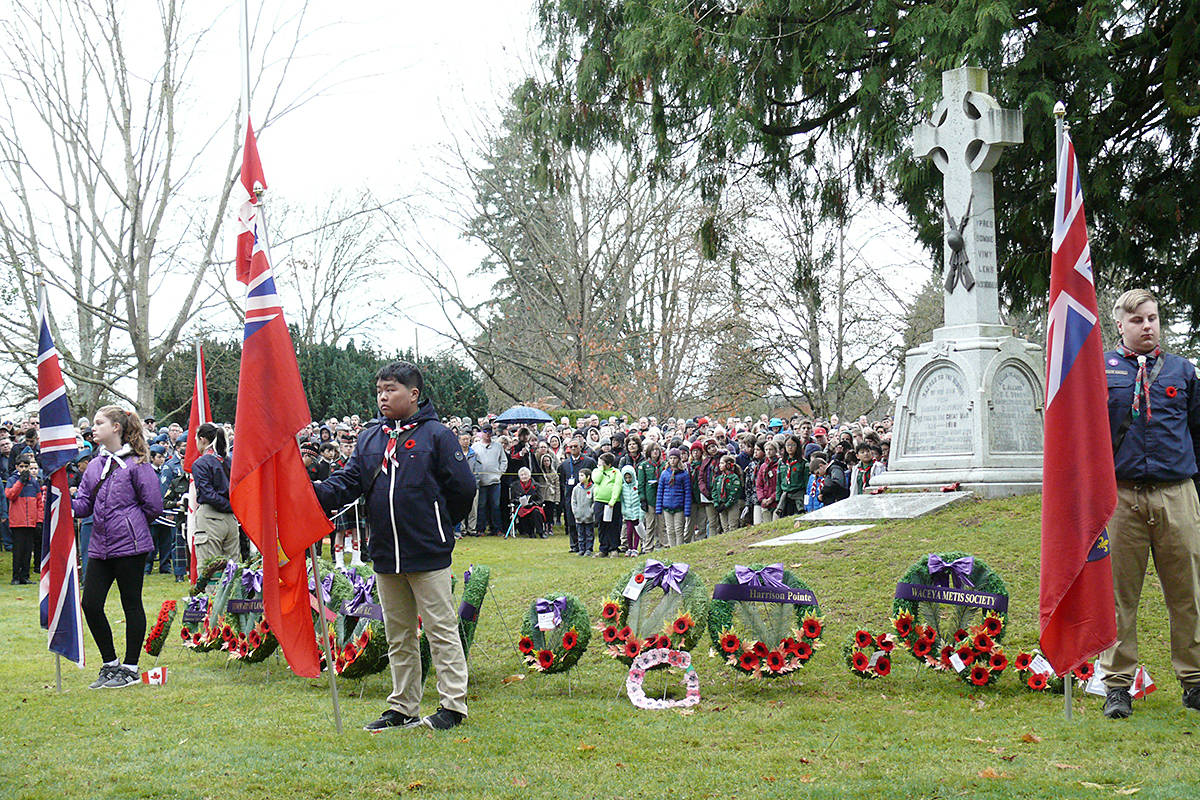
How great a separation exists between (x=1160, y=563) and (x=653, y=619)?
9.80 ft

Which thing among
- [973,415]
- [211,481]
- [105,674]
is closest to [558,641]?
[105,674]

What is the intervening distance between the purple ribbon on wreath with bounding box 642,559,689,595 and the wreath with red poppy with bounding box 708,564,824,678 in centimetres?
25

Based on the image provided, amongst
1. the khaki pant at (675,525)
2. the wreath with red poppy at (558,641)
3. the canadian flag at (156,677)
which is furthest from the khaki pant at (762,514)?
the canadian flag at (156,677)

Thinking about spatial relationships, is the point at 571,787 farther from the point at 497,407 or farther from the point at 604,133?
the point at 497,407

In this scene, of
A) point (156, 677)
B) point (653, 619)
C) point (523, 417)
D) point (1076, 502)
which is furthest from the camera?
point (523, 417)

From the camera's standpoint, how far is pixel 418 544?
20.5ft

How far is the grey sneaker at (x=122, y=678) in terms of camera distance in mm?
8164

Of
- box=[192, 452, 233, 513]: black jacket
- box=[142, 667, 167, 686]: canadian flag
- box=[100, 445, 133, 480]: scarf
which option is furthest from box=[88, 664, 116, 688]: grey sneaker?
box=[192, 452, 233, 513]: black jacket

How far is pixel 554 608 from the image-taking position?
7.52 meters

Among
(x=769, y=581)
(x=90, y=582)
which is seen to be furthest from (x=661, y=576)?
(x=90, y=582)

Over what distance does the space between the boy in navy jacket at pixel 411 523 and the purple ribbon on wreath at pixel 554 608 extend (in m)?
1.13

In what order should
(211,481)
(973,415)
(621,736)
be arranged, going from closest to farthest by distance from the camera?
(621,736) < (211,481) < (973,415)

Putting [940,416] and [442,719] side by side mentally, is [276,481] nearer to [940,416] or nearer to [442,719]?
[442,719]

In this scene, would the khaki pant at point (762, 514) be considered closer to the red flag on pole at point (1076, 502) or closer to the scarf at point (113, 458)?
the scarf at point (113, 458)
